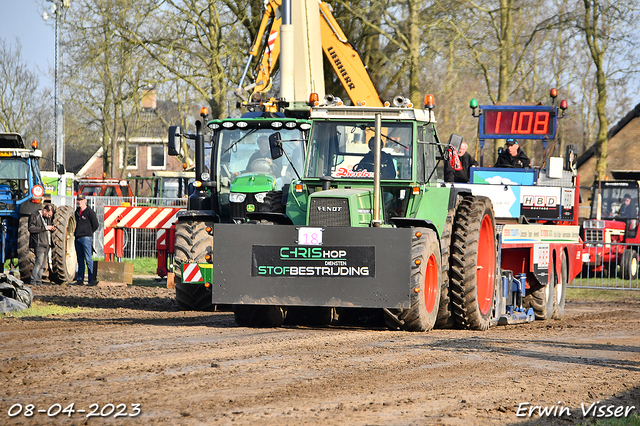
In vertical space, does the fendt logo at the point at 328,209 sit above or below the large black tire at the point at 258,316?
above

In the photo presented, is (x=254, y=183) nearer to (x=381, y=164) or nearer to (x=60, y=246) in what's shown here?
(x=381, y=164)

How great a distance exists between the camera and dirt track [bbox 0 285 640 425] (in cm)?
548

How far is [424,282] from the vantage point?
9305 millimetres

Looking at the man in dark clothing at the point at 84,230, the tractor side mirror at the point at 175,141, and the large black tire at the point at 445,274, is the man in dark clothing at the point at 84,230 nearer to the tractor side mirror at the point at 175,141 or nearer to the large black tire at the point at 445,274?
the tractor side mirror at the point at 175,141

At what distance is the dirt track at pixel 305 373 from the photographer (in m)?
5.48

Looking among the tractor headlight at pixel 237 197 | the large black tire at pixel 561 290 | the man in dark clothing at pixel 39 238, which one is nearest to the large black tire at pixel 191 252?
the tractor headlight at pixel 237 197

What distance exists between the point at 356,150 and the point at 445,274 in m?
1.89

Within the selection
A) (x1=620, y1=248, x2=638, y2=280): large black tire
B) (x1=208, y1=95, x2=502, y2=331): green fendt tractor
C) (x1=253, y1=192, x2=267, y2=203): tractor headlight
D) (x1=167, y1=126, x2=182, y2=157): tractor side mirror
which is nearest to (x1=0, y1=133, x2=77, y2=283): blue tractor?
(x1=167, y1=126, x2=182, y2=157): tractor side mirror

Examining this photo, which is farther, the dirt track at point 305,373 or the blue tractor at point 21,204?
the blue tractor at point 21,204

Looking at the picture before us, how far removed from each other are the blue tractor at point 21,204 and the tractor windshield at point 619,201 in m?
15.7

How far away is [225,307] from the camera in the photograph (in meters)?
13.6

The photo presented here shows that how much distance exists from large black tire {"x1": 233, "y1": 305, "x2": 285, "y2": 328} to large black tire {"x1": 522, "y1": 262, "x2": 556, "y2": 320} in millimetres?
4704

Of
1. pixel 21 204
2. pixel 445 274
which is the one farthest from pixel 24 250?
pixel 445 274

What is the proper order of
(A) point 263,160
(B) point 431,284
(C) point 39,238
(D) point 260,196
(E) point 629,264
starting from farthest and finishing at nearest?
(E) point 629,264
(C) point 39,238
(A) point 263,160
(D) point 260,196
(B) point 431,284
